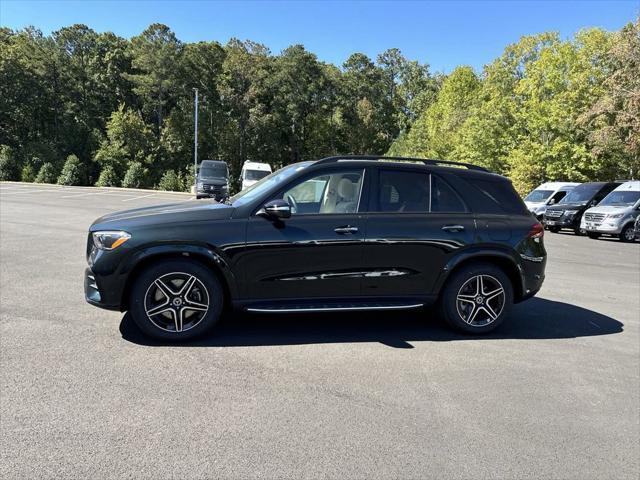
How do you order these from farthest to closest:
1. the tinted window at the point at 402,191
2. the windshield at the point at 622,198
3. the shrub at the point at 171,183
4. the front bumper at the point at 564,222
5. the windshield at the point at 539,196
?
the shrub at the point at 171,183
the windshield at the point at 539,196
the front bumper at the point at 564,222
the windshield at the point at 622,198
the tinted window at the point at 402,191

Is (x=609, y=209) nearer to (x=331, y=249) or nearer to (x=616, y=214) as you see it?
(x=616, y=214)

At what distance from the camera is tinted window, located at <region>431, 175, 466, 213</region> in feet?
17.3

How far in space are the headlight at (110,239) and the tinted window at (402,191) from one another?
2.46 m

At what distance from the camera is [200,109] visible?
52.2 m

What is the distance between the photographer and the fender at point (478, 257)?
519 cm

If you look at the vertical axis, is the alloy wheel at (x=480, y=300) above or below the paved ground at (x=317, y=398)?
above

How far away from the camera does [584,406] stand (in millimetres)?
3893

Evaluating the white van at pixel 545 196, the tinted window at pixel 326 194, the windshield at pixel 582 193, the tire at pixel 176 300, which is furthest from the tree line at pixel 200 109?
the tire at pixel 176 300

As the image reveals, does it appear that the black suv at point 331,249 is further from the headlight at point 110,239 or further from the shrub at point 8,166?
the shrub at point 8,166

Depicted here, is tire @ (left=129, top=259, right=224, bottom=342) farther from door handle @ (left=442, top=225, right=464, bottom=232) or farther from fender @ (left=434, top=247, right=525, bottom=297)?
door handle @ (left=442, top=225, right=464, bottom=232)

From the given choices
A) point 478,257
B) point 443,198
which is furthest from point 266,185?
point 478,257

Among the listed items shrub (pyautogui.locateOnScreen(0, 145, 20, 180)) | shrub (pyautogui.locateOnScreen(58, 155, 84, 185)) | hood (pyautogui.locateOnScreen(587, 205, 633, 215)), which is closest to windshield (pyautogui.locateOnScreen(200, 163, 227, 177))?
shrub (pyautogui.locateOnScreen(58, 155, 84, 185))

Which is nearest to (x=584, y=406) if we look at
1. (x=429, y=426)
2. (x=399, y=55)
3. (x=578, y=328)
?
(x=429, y=426)

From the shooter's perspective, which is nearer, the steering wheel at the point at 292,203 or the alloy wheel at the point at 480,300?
the steering wheel at the point at 292,203
